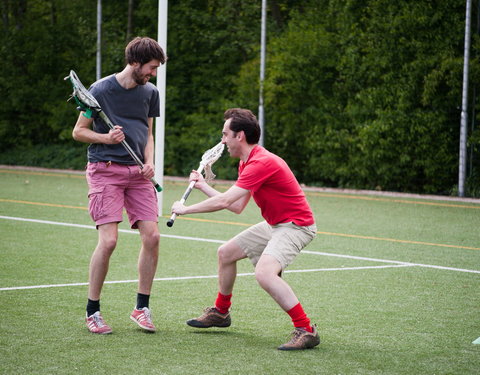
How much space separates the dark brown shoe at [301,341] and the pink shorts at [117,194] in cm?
143

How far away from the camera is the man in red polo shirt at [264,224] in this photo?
19.1 feet

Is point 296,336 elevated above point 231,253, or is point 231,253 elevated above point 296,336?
point 231,253

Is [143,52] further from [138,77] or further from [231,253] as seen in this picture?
[231,253]

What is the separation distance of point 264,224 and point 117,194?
1.10m

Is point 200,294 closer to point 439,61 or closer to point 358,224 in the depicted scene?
point 358,224

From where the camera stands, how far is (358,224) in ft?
46.2

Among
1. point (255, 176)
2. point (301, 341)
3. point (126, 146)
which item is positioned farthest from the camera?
point (126, 146)

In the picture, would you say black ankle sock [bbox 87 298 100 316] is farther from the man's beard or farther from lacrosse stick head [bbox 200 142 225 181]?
the man's beard

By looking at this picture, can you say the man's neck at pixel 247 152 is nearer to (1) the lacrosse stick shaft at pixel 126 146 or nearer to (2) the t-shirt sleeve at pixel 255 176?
(2) the t-shirt sleeve at pixel 255 176

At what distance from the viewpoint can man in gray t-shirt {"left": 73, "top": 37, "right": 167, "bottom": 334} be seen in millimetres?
6188

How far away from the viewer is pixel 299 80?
79.0 feet

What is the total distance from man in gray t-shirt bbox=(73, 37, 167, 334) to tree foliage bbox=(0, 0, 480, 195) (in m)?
15.4

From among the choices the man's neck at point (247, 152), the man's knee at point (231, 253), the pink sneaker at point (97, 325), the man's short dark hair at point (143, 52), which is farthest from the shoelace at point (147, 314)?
the man's short dark hair at point (143, 52)

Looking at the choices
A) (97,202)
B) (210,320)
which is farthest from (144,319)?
(97,202)
